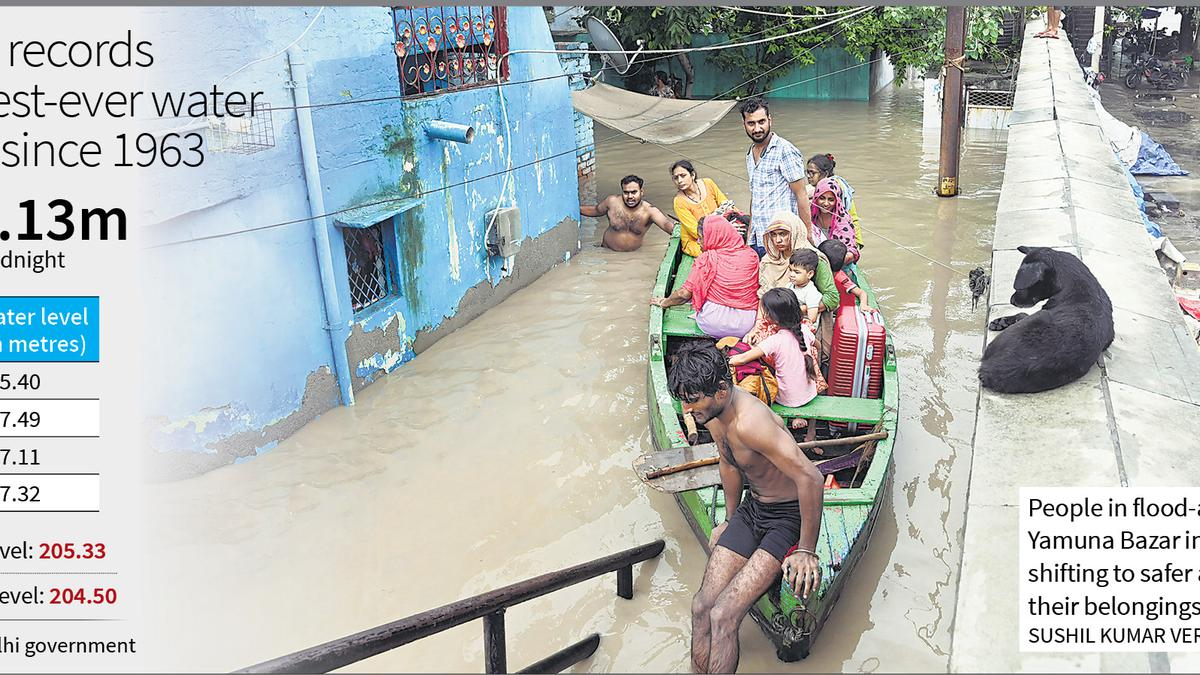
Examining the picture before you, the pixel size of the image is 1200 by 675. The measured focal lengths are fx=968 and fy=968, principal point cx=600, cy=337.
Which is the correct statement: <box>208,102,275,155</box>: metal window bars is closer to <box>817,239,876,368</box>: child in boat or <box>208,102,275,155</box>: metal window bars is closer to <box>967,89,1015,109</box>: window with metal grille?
<box>817,239,876,368</box>: child in boat

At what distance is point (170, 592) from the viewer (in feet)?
16.6

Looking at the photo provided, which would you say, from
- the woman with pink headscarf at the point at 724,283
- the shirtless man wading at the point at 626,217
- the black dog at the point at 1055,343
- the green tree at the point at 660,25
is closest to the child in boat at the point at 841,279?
the woman with pink headscarf at the point at 724,283

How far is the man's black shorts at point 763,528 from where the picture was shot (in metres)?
3.87

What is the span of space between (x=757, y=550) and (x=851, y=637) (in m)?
1.08

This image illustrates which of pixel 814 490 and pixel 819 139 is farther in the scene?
pixel 819 139

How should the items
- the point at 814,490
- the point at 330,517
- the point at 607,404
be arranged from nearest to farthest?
the point at 814,490
the point at 330,517
the point at 607,404

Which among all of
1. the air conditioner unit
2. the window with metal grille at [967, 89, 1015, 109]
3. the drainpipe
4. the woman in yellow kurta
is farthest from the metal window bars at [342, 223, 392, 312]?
the window with metal grille at [967, 89, 1015, 109]

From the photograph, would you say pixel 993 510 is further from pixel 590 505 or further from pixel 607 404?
pixel 607 404

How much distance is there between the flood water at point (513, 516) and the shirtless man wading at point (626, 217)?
1.55 metres

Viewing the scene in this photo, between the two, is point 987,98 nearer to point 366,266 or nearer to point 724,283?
point 724,283

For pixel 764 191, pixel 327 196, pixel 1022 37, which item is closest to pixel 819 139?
pixel 1022 37

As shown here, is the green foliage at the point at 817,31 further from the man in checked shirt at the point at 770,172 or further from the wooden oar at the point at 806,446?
the wooden oar at the point at 806,446

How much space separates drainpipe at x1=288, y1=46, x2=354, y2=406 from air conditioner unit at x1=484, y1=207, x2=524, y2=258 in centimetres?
216

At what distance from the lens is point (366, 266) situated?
7344mm
